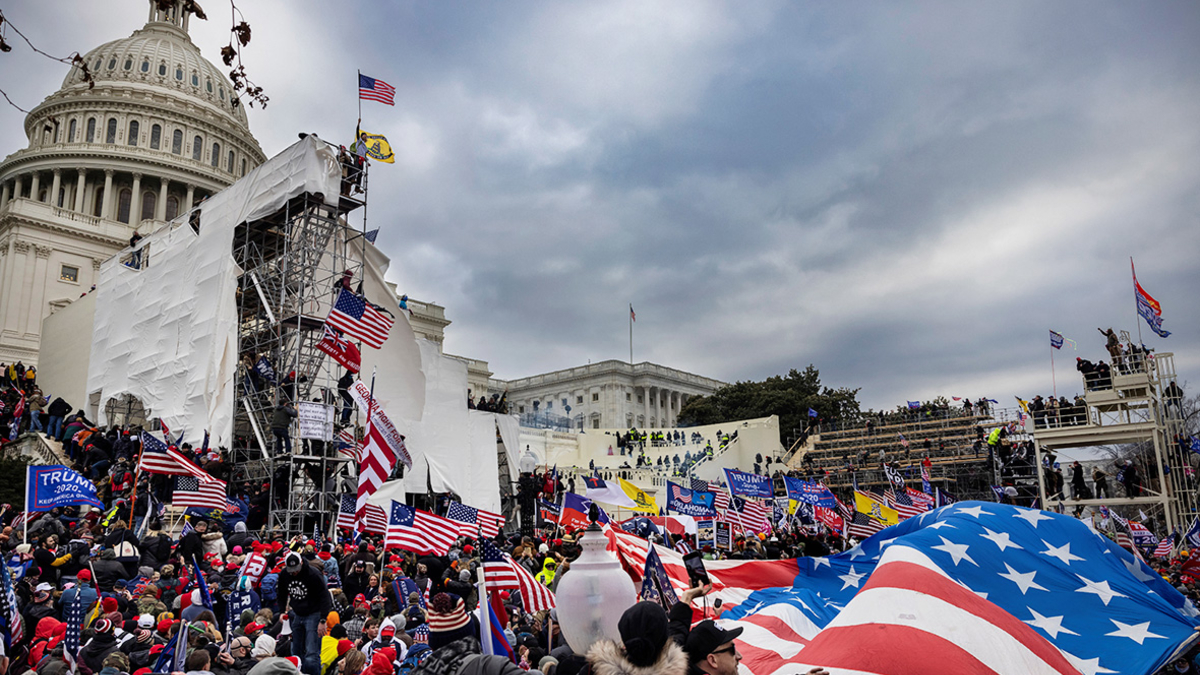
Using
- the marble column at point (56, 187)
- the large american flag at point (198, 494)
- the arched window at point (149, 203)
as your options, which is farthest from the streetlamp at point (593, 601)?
the marble column at point (56, 187)

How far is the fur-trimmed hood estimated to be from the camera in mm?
3125

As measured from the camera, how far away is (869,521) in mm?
18922

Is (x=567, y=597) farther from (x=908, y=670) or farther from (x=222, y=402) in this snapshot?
(x=222, y=402)

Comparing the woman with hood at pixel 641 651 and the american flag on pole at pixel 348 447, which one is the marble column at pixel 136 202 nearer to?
the american flag on pole at pixel 348 447

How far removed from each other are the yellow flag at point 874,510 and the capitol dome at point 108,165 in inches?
2108

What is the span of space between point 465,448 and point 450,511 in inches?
687

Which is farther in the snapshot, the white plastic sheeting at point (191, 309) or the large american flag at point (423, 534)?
the white plastic sheeting at point (191, 309)

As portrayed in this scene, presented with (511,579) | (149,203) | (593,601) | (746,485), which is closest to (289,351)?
(746,485)

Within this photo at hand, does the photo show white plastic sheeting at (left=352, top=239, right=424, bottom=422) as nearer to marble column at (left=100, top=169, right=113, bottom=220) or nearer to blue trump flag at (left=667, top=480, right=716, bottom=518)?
blue trump flag at (left=667, top=480, right=716, bottom=518)

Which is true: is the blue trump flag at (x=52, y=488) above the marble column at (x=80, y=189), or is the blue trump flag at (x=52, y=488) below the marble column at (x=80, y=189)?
below

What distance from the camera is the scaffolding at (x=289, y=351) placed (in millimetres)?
22281

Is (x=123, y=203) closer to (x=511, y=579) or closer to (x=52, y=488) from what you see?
(x=52, y=488)

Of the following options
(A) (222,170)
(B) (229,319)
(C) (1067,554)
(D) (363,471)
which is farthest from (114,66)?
(C) (1067,554)


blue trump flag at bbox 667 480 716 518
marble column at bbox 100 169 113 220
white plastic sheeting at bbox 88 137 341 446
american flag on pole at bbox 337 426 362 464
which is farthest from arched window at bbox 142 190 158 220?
blue trump flag at bbox 667 480 716 518
